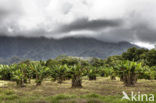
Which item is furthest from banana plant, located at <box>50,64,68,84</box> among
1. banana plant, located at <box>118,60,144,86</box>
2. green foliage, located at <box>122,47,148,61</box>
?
green foliage, located at <box>122,47,148,61</box>

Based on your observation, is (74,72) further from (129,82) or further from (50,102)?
(50,102)

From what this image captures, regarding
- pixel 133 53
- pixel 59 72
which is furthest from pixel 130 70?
pixel 133 53

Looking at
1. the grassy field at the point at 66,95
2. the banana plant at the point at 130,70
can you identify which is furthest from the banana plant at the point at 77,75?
the banana plant at the point at 130,70

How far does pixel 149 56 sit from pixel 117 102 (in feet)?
217

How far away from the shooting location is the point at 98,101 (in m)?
12.2

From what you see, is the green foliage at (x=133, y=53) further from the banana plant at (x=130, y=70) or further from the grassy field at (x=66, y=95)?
the grassy field at (x=66, y=95)

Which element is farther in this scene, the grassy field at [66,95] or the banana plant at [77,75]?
the banana plant at [77,75]

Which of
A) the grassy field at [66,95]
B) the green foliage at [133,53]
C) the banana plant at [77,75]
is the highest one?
the green foliage at [133,53]

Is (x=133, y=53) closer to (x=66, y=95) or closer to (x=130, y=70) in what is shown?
(x=130, y=70)

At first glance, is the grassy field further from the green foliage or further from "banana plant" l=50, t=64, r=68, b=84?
the green foliage

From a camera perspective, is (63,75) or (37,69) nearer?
(37,69)

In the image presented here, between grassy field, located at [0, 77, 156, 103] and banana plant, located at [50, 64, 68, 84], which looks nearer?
grassy field, located at [0, 77, 156, 103]

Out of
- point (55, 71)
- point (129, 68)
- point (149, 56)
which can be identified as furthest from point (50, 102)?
point (149, 56)

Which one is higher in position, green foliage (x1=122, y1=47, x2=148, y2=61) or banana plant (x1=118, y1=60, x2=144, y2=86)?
green foliage (x1=122, y1=47, x2=148, y2=61)
